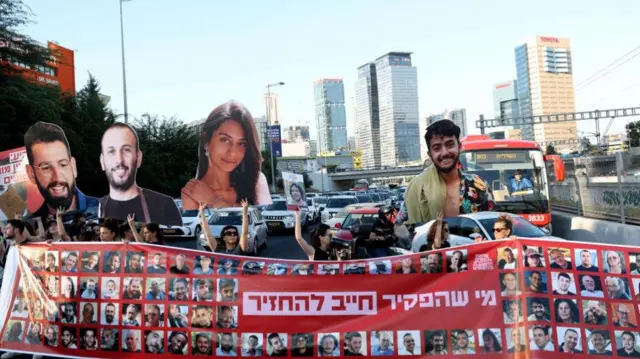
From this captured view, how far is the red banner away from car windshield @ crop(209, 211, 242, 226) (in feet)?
40.7

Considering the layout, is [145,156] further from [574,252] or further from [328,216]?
[574,252]

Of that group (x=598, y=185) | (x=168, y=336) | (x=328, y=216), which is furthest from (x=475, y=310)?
(x=328, y=216)

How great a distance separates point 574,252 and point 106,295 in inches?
188

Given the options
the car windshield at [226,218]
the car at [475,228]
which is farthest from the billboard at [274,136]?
the car at [475,228]

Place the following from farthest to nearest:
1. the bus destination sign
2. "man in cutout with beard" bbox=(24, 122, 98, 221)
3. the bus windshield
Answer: the bus destination sign, the bus windshield, "man in cutout with beard" bbox=(24, 122, 98, 221)

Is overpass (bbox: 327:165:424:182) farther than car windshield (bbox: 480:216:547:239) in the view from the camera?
Yes

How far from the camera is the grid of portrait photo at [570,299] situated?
509 centimetres

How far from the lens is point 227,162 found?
8562 millimetres

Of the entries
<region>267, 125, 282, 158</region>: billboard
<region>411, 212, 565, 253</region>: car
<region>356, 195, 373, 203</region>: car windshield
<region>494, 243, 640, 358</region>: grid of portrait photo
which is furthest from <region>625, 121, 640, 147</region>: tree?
<region>494, 243, 640, 358</region>: grid of portrait photo

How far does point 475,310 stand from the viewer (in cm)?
539

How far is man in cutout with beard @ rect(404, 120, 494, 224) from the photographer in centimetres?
1035

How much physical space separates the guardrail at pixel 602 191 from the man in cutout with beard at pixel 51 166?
11560 mm

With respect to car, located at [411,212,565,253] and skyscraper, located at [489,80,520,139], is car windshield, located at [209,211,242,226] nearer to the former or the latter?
car, located at [411,212,565,253]

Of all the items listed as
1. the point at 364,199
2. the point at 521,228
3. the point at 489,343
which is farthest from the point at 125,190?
the point at 364,199
